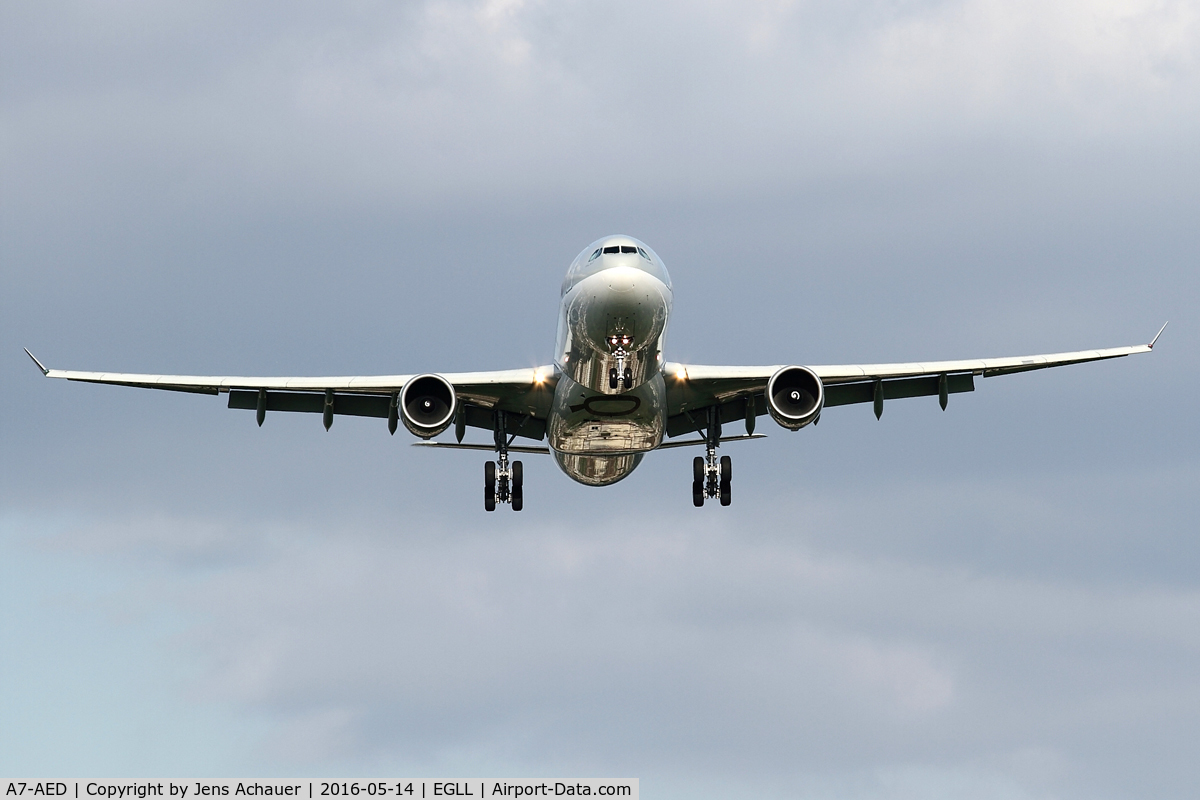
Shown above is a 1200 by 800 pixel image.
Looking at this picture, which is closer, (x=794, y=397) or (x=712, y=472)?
(x=794, y=397)

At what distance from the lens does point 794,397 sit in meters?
37.8

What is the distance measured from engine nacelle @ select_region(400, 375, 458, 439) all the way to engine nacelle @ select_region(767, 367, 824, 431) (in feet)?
23.4

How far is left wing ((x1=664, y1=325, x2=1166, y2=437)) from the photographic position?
1567 inches

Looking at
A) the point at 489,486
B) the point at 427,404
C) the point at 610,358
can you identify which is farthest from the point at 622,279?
the point at 489,486

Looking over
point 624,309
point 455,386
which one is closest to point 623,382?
point 624,309

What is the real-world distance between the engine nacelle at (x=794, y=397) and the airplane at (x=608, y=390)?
2cm

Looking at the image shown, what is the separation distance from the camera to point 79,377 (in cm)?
4038

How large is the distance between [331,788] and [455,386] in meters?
9.61

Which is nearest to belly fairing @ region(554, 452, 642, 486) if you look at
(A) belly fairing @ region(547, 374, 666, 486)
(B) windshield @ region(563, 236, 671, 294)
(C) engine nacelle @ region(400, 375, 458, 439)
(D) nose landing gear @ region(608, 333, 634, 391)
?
(A) belly fairing @ region(547, 374, 666, 486)

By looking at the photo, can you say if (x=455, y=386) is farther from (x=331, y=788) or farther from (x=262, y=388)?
(x=331, y=788)

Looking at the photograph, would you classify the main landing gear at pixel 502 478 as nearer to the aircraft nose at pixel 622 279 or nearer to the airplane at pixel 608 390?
the airplane at pixel 608 390

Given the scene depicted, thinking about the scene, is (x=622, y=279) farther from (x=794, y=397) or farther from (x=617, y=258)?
(x=794, y=397)

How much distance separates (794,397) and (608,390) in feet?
14.2

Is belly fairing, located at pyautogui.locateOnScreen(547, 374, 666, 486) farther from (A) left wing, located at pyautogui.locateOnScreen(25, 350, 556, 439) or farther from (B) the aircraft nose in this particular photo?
(B) the aircraft nose
